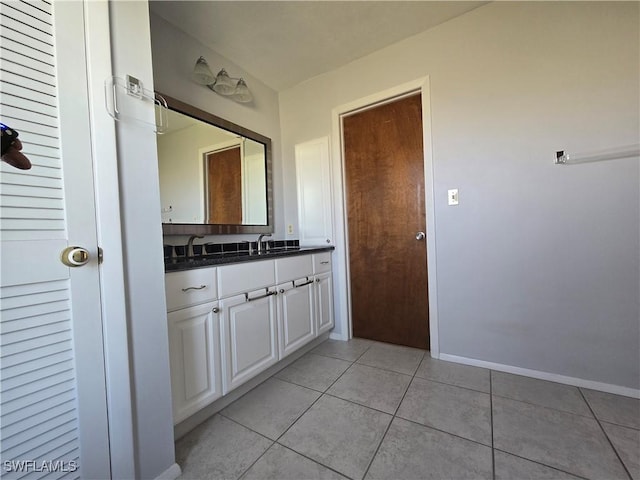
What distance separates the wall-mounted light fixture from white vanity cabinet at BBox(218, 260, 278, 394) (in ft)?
4.53

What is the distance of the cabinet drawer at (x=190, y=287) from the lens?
112cm

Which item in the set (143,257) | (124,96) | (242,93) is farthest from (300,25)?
(143,257)

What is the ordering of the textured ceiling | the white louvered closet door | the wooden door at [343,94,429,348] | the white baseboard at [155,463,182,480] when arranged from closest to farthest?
1. the white louvered closet door
2. the white baseboard at [155,463,182,480]
3. the textured ceiling
4. the wooden door at [343,94,429,348]

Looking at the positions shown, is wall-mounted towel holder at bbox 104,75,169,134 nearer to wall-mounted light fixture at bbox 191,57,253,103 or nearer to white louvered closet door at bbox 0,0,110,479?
white louvered closet door at bbox 0,0,110,479

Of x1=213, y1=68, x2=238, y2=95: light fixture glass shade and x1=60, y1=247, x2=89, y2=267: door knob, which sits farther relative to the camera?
x1=213, y1=68, x2=238, y2=95: light fixture glass shade

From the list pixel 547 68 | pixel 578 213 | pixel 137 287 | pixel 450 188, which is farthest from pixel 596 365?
pixel 137 287

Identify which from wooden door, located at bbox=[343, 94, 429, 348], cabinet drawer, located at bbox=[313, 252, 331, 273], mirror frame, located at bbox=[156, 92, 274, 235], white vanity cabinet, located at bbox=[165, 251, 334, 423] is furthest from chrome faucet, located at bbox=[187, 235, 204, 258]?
wooden door, located at bbox=[343, 94, 429, 348]

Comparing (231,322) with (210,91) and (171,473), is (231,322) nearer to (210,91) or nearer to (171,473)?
(171,473)

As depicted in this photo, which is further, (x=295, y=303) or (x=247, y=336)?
(x=295, y=303)

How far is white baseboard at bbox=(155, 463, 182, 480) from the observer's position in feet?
3.23

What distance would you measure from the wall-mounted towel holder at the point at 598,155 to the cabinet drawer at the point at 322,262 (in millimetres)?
1632

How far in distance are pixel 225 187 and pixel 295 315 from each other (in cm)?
112

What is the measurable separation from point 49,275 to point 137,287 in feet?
0.75

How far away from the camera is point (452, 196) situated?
1.83 m
